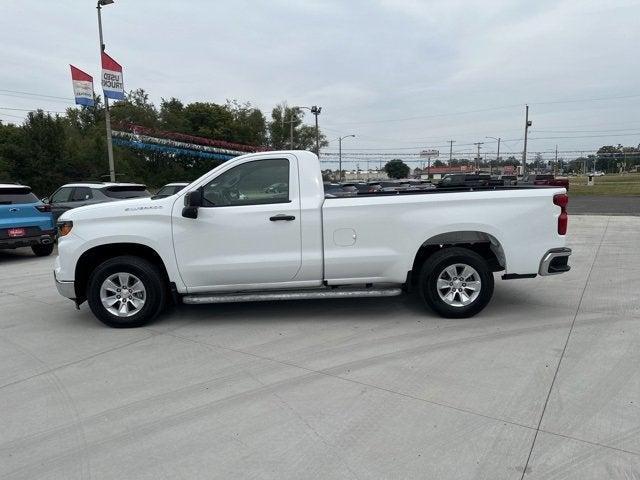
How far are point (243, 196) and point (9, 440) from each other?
3.08 metres

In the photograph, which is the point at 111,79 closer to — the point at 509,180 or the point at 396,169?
the point at 509,180

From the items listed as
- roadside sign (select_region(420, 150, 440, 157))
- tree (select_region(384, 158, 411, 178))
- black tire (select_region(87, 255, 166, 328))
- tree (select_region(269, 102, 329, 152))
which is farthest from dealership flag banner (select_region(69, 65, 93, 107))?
roadside sign (select_region(420, 150, 440, 157))

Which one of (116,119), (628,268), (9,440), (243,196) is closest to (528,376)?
(243,196)

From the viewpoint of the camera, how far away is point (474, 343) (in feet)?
15.8

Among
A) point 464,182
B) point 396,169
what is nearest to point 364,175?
point 396,169

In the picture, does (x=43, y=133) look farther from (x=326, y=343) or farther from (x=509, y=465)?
(x=509, y=465)

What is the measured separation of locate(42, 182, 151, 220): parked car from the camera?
12.3m

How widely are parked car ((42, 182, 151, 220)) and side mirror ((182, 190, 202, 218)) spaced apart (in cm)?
757

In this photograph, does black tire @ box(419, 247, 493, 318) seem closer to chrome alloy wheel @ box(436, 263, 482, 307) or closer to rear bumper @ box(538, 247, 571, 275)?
chrome alloy wheel @ box(436, 263, 482, 307)

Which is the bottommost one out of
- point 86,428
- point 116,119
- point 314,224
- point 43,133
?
point 86,428

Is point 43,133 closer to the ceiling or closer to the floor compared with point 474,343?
closer to the ceiling

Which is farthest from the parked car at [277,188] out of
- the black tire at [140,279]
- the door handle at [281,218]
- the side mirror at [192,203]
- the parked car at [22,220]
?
the parked car at [22,220]

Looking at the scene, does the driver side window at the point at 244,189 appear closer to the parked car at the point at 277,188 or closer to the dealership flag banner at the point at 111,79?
the parked car at the point at 277,188

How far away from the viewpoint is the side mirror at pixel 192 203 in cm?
519
